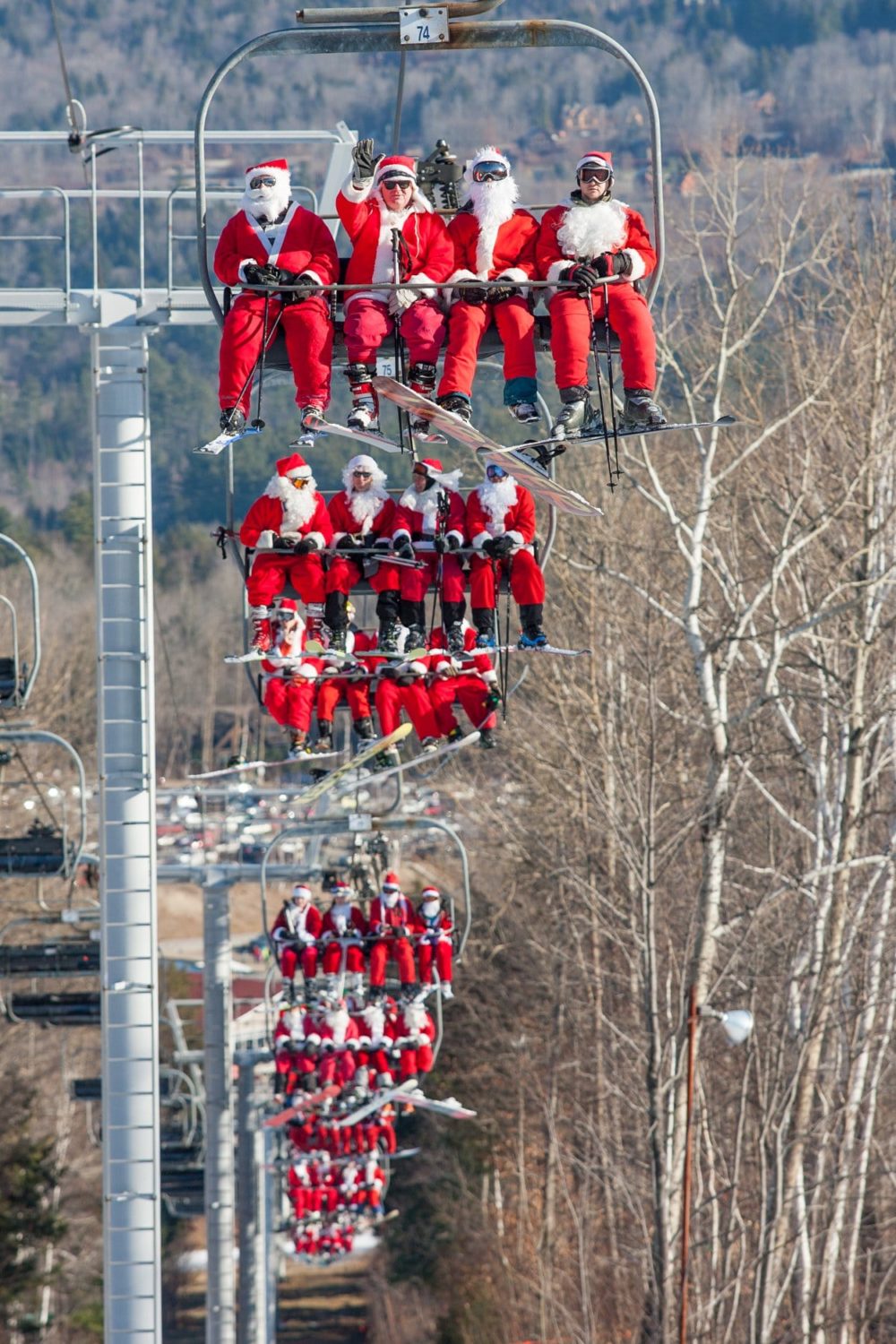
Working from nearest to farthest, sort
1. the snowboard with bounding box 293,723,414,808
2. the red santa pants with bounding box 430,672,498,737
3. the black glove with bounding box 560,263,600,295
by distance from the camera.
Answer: the black glove with bounding box 560,263,600,295, the snowboard with bounding box 293,723,414,808, the red santa pants with bounding box 430,672,498,737

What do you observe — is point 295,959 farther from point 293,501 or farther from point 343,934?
point 293,501

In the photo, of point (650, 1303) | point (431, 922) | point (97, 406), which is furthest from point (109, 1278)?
point (650, 1303)

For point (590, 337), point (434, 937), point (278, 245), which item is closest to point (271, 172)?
point (278, 245)

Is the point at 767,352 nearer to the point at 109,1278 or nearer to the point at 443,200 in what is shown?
the point at 443,200

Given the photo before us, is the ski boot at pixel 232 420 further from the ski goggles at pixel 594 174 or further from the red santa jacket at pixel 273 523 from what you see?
the red santa jacket at pixel 273 523

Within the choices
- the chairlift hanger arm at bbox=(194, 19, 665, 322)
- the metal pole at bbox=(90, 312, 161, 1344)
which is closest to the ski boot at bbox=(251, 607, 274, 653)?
the metal pole at bbox=(90, 312, 161, 1344)

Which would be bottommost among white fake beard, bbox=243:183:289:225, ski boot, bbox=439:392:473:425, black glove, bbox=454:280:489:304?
ski boot, bbox=439:392:473:425

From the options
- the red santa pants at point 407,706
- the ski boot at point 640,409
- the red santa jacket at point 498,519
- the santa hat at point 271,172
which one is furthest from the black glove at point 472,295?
the red santa pants at point 407,706

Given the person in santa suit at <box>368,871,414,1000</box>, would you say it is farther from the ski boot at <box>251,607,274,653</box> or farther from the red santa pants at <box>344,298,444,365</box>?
the red santa pants at <box>344,298,444,365</box>
